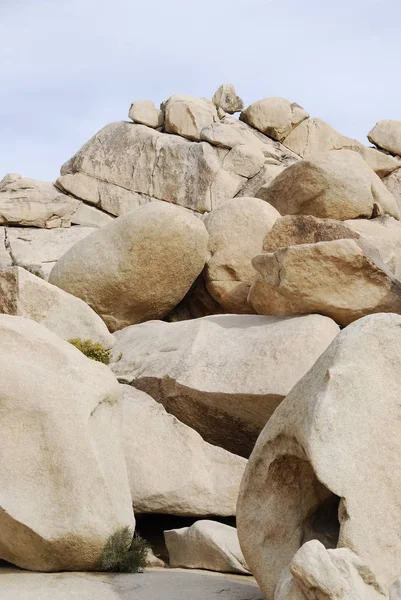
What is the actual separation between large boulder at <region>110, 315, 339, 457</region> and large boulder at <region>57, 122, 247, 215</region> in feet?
50.2

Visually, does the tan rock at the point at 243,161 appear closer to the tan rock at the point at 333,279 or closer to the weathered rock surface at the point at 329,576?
the tan rock at the point at 333,279

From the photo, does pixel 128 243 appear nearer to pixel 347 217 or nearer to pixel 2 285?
pixel 2 285

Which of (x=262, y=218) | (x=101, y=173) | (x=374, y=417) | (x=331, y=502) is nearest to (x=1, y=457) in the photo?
(x=331, y=502)

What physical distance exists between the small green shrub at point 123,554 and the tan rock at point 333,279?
5.65 metres

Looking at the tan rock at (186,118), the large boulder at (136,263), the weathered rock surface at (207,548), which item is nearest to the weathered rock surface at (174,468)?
the weathered rock surface at (207,548)

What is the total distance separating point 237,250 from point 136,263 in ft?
6.79

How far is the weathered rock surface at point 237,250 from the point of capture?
16.3 metres

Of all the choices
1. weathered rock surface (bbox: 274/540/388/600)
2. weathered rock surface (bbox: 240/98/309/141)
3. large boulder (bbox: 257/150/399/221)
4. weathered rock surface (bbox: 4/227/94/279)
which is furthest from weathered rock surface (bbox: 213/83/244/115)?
weathered rock surface (bbox: 274/540/388/600)

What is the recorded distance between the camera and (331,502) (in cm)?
675

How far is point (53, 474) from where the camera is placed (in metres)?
7.92

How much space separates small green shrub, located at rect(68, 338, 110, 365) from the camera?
13.3 meters

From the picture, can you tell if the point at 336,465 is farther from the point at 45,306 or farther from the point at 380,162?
the point at 380,162

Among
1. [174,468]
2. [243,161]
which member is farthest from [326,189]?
[243,161]

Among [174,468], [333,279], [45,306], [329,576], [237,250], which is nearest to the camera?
[329,576]
